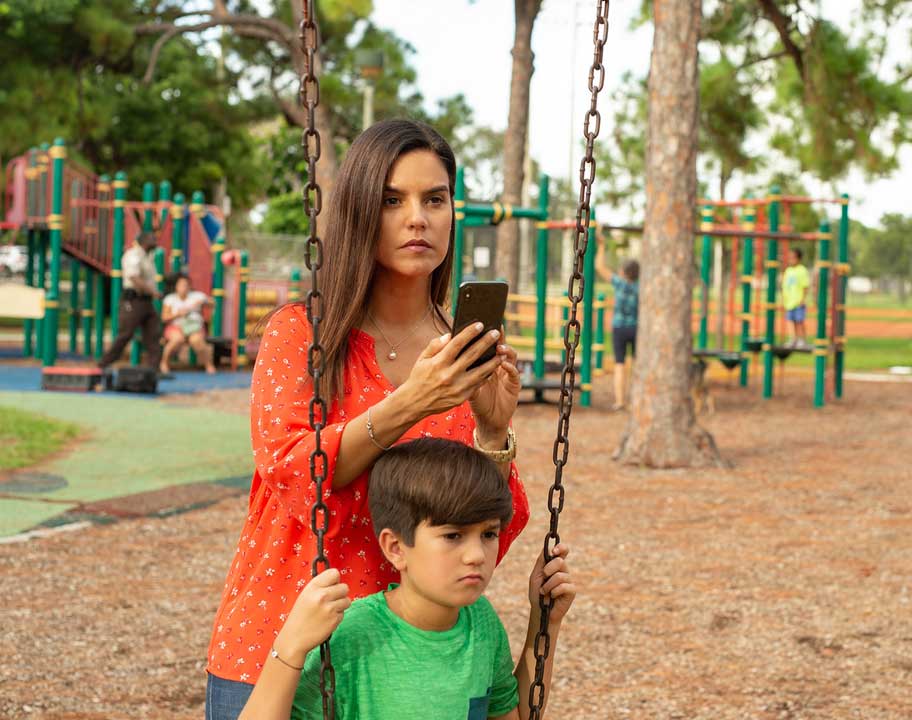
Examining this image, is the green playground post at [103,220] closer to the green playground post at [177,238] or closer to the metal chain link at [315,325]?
the green playground post at [177,238]

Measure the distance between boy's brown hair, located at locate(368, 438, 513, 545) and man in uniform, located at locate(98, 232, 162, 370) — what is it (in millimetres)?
13032

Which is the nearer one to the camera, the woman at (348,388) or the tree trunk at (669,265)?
the woman at (348,388)

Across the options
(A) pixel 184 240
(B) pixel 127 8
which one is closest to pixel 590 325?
(A) pixel 184 240

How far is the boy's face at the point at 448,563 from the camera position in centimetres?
203

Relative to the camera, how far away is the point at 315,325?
6.72ft

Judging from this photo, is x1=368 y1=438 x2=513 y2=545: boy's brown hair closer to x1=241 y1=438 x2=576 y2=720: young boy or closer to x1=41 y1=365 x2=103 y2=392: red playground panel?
x1=241 y1=438 x2=576 y2=720: young boy

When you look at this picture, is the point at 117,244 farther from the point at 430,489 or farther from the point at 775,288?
the point at 430,489

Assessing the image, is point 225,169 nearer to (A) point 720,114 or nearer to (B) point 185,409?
(A) point 720,114

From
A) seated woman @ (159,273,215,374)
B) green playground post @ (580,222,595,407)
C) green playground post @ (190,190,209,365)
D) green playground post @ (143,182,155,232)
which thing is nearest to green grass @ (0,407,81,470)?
green playground post @ (580,222,595,407)

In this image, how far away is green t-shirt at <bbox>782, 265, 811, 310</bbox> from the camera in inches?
679

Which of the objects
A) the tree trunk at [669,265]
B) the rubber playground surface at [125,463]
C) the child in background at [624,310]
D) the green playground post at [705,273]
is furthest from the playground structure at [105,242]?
the tree trunk at [669,265]

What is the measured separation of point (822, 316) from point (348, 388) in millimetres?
13797

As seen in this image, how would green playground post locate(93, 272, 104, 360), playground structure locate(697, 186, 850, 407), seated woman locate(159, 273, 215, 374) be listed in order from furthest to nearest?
1. green playground post locate(93, 272, 104, 360)
2. seated woman locate(159, 273, 215, 374)
3. playground structure locate(697, 186, 850, 407)

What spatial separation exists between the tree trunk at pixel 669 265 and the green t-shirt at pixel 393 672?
25.4 ft
